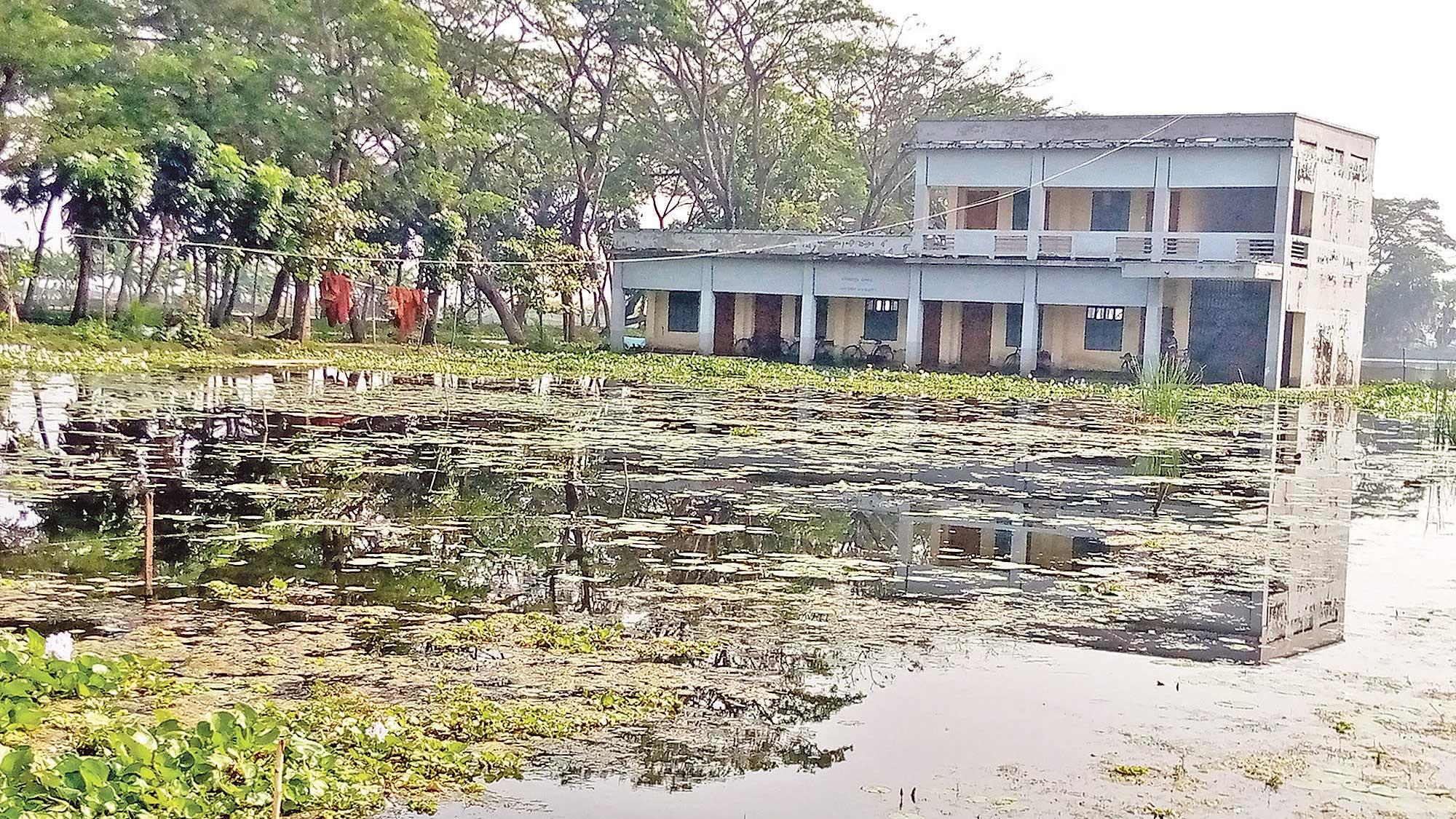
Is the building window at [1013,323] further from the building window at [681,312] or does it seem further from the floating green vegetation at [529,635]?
the floating green vegetation at [529,635]

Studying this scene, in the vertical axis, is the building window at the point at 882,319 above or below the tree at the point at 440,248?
below

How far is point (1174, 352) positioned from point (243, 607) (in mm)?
28040

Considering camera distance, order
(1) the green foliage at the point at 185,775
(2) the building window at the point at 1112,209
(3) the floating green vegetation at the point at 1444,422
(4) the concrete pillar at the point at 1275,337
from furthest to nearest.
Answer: (2) the building window at the point at 1112,209, (4) the concrete pillar at the point at 1275,337, (3) the floating green vegetation at the point at 1444,422, (1) the green foliage at the point at 185,775

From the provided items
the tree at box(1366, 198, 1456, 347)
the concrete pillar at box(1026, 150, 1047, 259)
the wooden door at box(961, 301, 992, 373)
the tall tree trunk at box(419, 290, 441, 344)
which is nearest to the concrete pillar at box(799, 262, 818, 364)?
the wooden door at box(961, 301, 992, 373)

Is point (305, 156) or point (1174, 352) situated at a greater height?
point (305, 156)

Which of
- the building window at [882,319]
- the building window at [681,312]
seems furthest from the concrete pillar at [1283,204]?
the building window at [681,312]

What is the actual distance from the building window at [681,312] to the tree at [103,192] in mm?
13893

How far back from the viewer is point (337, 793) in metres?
5.06

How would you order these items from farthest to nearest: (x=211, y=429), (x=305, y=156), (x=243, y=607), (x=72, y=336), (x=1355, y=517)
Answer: (x=305, y=156)
(x=72, y=336)
(x=211, y=429)
(x=1355, y=517)
(x=243, y=607)

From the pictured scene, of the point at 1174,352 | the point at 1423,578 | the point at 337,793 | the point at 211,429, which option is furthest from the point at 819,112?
the point at 337,793

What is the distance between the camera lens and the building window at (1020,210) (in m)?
34.0

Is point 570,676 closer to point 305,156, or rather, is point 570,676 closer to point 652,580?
point 652,580

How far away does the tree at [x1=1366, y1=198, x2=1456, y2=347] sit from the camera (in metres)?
64.1

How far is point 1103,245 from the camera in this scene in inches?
1266
